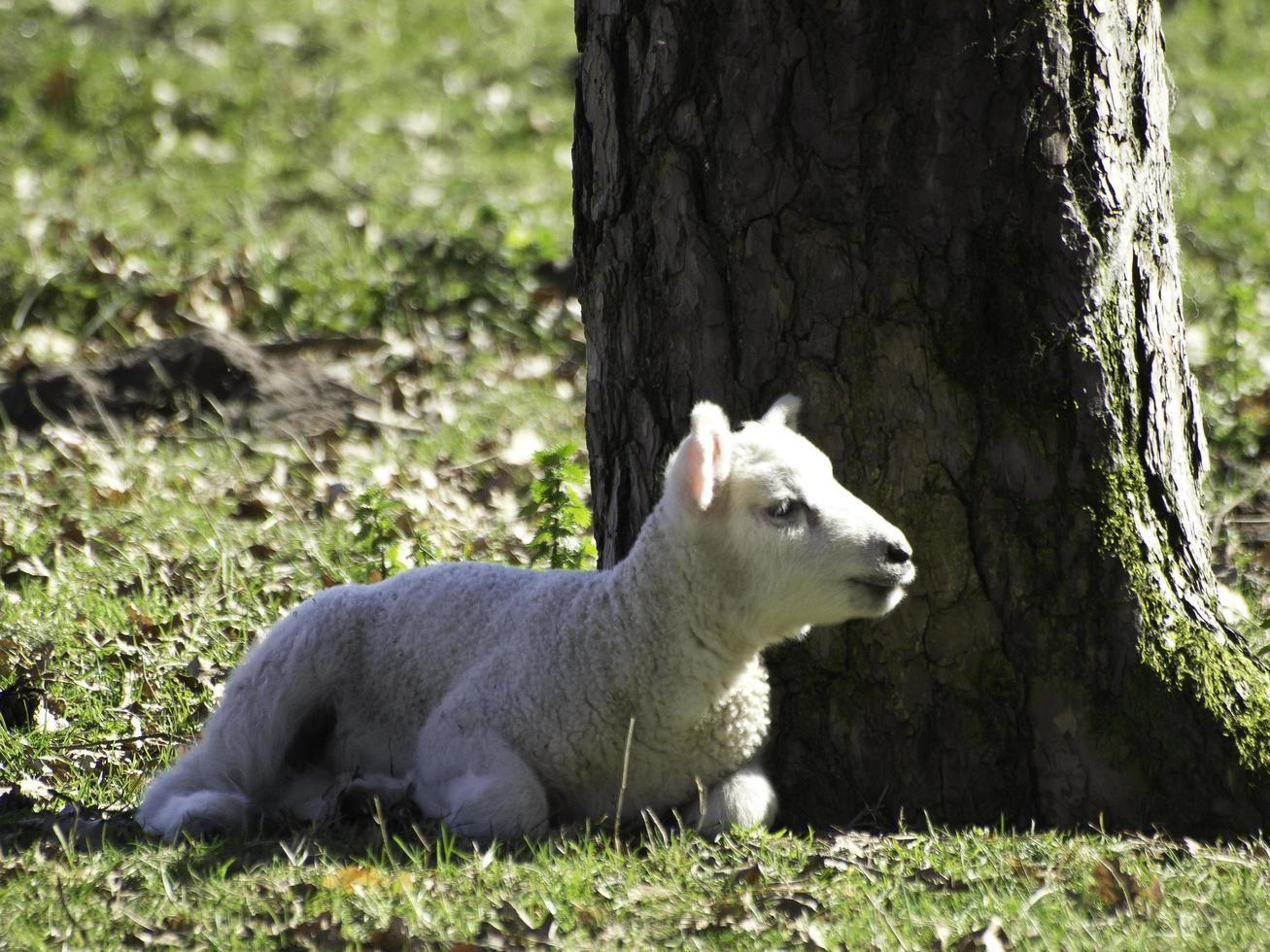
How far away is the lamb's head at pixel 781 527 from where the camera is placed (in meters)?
3.86

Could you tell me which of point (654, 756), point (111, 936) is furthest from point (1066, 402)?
point (111, 936)

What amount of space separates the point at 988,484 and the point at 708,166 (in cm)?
120

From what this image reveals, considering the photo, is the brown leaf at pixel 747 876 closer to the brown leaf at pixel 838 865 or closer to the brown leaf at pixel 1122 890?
the brown leaf at pixel 838 865

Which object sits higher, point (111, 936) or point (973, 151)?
point (973, 151)

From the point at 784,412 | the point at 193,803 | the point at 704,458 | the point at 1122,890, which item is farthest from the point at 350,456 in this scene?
the point at 1122,890

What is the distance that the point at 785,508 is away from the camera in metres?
3.95

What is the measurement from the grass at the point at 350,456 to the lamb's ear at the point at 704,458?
0.95 meters

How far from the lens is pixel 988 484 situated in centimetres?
412

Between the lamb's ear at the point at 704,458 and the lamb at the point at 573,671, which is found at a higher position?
the lamb's ear at the point at 704,458

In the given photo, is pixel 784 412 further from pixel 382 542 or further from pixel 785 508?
pixel 382 542

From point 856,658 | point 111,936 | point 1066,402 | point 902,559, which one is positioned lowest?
point 111,936

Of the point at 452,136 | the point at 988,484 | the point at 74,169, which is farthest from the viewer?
the point at 452,136

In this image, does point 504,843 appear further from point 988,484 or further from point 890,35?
point 890,35

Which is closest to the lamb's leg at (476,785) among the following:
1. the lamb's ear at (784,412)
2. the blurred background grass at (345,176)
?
the lamb's ear at (784,412)
